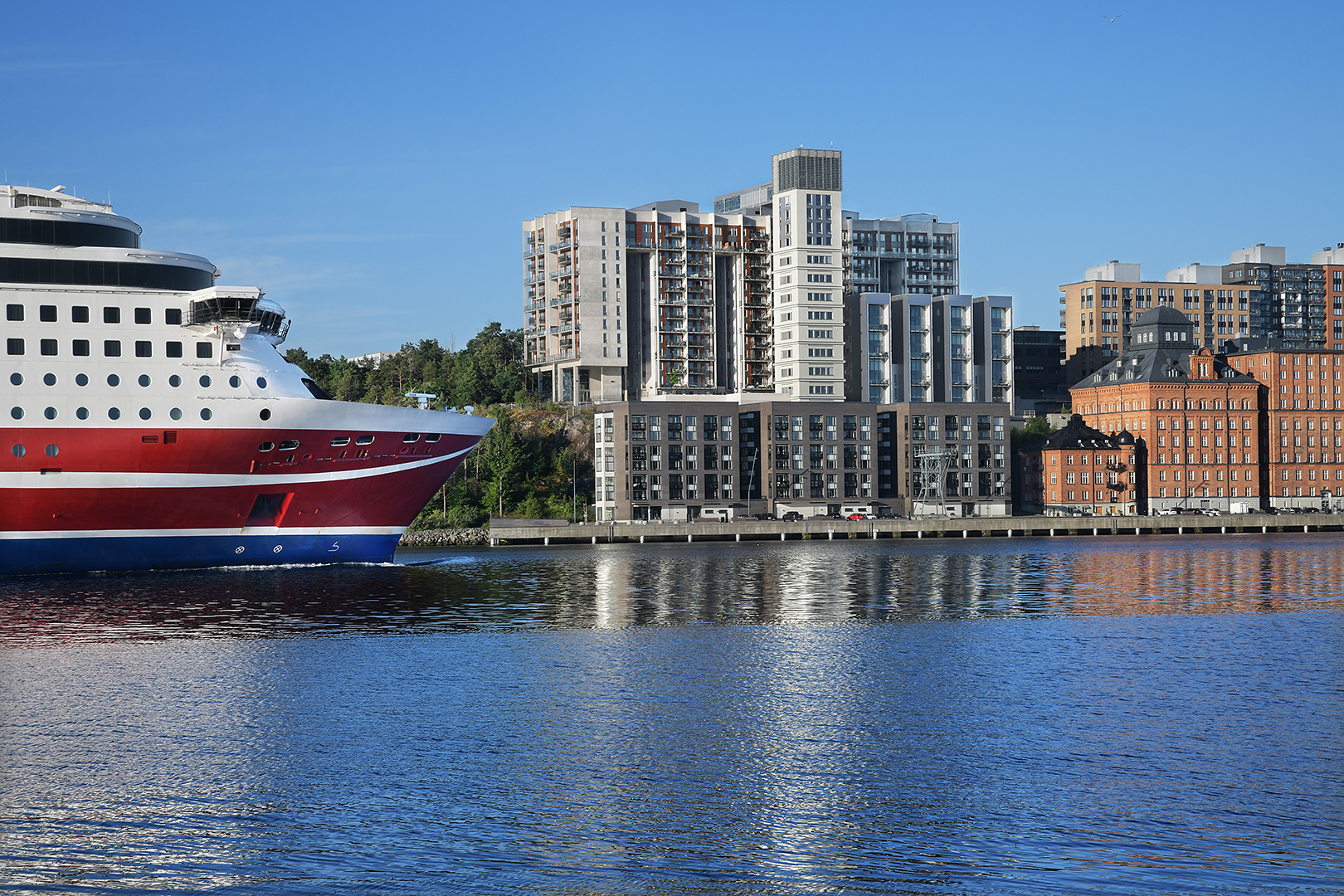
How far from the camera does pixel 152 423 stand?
5391 cm

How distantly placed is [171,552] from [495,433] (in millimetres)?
72362

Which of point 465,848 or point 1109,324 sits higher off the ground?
point 1109,324

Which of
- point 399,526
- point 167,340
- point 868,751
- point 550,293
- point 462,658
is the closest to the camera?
point 868,751

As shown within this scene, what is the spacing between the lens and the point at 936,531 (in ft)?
407

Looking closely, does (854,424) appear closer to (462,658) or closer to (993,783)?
(462,658)

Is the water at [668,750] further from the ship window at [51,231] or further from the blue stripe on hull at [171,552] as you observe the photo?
the ship window at [51,231]

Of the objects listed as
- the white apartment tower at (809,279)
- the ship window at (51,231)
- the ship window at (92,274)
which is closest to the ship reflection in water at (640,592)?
the ship window at (92,274)

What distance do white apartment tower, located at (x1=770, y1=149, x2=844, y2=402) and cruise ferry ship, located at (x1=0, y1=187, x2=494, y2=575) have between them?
92.8 metres

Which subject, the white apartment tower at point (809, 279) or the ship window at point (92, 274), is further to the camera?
the white apartment tower at point (809, 279)

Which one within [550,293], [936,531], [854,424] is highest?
[550,293]

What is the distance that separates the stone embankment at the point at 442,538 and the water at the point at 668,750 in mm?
60839

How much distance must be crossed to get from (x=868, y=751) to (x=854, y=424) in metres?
116

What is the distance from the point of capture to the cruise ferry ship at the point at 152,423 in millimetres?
52875

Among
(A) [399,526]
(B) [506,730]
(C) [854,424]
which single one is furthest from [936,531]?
(B) [506,730]
